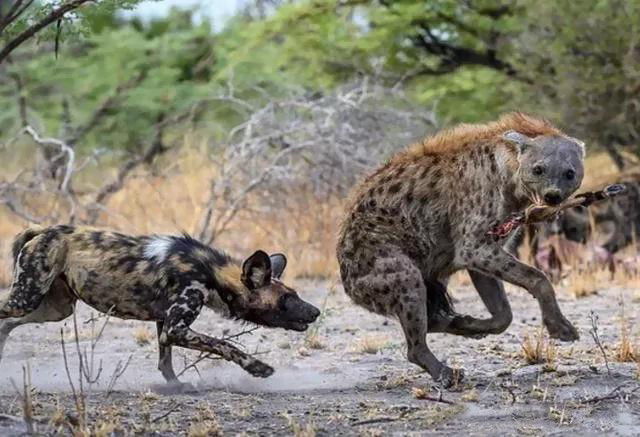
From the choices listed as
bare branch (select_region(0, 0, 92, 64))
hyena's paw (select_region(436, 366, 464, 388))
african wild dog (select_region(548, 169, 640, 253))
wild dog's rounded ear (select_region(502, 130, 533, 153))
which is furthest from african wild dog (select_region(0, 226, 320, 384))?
african wild dog (select_region(548, 169, 640, 253))

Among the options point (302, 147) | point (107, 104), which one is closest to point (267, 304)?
point (302, 147)

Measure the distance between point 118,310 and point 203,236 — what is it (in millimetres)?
5342

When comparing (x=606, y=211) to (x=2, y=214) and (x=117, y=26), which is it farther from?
(x=117, y=26)

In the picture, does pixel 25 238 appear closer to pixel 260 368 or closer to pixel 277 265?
pixel 277 265

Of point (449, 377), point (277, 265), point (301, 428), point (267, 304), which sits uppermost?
point (277, 265)

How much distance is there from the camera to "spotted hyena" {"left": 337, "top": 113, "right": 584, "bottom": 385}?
7.46m

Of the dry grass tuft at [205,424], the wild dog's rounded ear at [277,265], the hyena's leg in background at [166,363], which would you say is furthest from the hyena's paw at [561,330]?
the hyena's leg in background at [166,363]

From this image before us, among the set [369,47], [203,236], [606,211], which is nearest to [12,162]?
[369,47]

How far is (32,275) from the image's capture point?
7.78 meters

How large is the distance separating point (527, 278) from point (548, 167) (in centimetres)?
68

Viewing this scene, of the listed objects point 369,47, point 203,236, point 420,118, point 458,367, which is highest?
point 369,47

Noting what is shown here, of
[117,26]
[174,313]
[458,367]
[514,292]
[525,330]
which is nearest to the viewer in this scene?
[174,313]

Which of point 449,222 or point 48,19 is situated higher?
point 48,19

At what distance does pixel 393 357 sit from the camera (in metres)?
8.78
